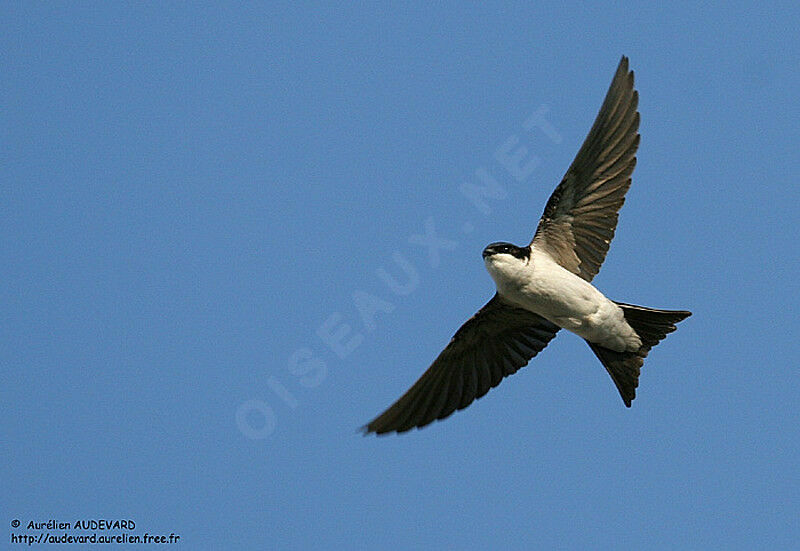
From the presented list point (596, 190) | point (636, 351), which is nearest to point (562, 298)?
point (636, 351)

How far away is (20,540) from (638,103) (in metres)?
5.89

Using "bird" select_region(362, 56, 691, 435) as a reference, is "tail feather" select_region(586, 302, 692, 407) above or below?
below

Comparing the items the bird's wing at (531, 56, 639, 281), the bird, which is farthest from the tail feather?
the bird's wing at (531, 56, 639, 281)

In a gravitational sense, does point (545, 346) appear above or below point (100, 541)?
below

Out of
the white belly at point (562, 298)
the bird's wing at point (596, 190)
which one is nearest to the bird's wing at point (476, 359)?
the white belly at point (562, 298)

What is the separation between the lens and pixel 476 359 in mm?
9508

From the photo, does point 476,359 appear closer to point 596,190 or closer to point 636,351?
point 636,351

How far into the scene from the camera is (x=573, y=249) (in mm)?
8961

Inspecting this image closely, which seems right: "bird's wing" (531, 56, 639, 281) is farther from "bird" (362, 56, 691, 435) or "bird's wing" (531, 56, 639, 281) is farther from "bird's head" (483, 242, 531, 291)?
"bird's head" (483, 242, 531, 291)

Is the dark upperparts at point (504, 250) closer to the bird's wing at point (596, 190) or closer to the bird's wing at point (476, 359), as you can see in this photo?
the bird's wing at point (596, 190)

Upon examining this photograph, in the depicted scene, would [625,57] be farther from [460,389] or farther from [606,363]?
[460,389]

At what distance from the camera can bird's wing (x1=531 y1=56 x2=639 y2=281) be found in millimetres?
8609

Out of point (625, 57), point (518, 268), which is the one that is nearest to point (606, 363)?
point (518, 268)

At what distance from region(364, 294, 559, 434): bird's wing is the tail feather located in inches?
24.2
